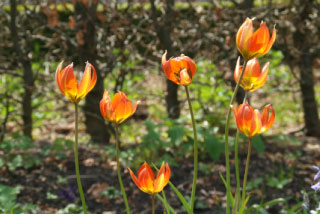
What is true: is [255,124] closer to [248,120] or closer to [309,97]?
[248,120]

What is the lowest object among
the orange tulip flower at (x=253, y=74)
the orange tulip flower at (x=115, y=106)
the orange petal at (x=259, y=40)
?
the orange tulip flower at (x=115, y=106)

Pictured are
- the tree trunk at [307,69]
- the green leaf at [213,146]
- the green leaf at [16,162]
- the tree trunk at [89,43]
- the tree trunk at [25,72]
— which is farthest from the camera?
the tree trunk at [307,69]

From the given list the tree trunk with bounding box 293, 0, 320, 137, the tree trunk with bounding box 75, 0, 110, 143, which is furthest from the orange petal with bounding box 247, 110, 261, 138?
the tree trunk with bounding box 293, 0, 320, 137

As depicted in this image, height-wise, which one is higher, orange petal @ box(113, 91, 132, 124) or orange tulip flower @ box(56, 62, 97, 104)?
orange tulip flower @ box(56, 62, 97, 104)

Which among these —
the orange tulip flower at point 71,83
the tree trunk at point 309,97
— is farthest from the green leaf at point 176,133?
the orange tulip flower at point 71,83

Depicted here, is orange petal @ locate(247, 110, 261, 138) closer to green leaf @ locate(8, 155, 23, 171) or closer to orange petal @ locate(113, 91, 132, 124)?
orange petal @ locate(113, 91, 132, 124)

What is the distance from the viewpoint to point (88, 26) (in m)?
4.17

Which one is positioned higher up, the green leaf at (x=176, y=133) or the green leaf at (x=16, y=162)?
the green leaf at (x=176, y=133)

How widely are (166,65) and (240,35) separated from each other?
25cm

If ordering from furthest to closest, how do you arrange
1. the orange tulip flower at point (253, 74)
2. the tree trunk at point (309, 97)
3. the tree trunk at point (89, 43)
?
the tree trunk at point (309, 97), the tree trunk at point (89, 43), the orange tulip flower at point (253, 74)

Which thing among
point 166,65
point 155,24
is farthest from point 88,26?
point 166,65

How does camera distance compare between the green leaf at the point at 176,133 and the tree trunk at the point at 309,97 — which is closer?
the green leaf at the point at 176,133

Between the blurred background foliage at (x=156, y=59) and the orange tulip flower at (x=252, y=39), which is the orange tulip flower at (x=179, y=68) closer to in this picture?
the orange tulip flower at (x=252, y=39)

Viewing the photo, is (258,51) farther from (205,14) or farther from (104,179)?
(205,14)
